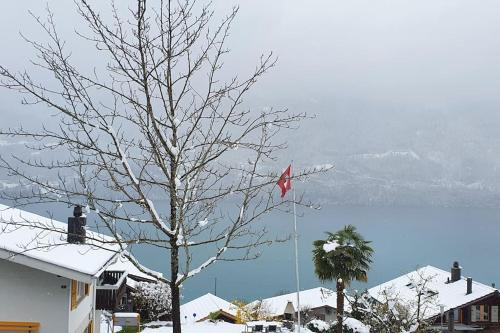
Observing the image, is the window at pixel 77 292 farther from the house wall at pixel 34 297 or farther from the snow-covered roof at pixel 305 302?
the snow-covered roof at pixel 305 302

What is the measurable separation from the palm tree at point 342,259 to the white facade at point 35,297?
677 inches

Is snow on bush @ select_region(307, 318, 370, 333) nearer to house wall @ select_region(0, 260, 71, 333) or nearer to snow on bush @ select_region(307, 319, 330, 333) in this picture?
snow on bush @ select_region(307, 319, 330, 333)

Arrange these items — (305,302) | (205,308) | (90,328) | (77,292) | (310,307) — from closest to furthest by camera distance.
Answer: (77,292) < (90,328) < (205,308) < (310,307) < (305,302)

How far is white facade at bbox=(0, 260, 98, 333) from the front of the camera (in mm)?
12148

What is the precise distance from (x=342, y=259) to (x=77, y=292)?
16256mm

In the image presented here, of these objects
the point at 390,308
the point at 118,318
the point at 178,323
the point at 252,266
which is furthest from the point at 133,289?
the point at 252,266

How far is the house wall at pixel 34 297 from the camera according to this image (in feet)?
39.9

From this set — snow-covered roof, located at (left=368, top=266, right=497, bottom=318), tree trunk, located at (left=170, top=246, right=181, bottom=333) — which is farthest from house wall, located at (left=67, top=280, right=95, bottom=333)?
snow-covered roof, located at (left=368, top=266, right=497, bottom=318)

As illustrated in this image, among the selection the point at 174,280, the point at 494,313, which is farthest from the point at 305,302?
the point at 174,280

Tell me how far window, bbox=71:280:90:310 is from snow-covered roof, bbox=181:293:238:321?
3847cm

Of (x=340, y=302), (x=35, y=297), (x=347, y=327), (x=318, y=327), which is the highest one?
(x=35, y=297)

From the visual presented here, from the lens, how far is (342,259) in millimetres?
27922

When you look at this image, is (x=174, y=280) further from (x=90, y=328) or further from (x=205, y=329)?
(x=205, y=329)

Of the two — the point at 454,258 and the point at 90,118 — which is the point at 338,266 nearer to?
the point at 90,118
